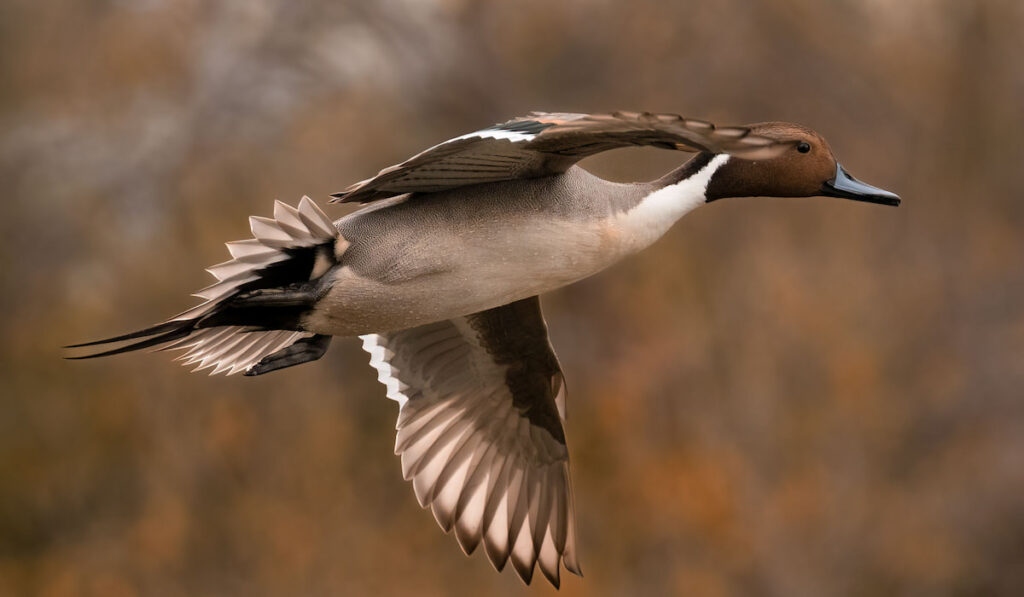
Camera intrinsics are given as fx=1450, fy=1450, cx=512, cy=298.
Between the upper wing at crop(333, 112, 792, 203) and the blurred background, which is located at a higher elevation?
the upper wing at crop(333, 112, 792, 203)

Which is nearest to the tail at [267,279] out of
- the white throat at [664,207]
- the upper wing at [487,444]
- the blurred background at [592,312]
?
the white throat at [664,207]

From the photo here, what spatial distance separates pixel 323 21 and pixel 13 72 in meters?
2.58

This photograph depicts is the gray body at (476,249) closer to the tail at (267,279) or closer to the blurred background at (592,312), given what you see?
the tail at (267,279)

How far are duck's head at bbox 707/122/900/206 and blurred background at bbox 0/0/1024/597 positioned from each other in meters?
5.19

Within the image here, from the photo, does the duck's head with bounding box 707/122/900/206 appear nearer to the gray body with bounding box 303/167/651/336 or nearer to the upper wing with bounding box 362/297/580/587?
the gray body with bounding box 303/167/651/336

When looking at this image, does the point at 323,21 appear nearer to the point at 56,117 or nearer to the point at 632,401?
the point at 56,117

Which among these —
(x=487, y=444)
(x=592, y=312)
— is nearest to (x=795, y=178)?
(x=487, y=444)

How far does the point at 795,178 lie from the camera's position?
338 centimetres

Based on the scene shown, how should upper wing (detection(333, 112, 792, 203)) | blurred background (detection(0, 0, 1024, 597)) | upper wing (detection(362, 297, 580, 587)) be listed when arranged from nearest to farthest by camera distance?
upper wing (detection(333, 112, 792, 203)) < upper wing (detection(362, 297, 580, 587)) < blurred background (detection(0, 0, 1024, 597))

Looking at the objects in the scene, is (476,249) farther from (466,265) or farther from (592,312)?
(592,312)

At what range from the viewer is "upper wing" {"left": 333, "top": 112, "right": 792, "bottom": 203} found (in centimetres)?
255

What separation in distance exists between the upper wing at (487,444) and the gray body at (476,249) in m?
0.81

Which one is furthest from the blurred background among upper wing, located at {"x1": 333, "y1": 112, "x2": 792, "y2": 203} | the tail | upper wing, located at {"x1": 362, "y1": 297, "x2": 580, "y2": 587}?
upper wing, located at {"x1": 333, "y1": 112, "x2": 792, "y2": 203}

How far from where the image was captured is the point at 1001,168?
9.48m
